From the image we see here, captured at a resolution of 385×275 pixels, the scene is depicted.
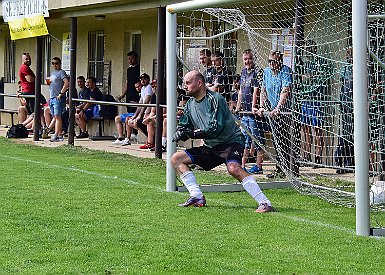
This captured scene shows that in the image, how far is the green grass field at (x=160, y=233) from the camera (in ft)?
24.7

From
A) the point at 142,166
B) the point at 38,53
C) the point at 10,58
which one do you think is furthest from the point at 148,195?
the point at 10,58

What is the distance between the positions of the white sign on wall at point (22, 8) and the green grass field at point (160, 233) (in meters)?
7.87

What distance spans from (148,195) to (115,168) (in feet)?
12.4

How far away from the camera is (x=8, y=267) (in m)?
7.38

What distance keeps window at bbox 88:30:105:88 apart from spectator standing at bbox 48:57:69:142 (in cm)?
202

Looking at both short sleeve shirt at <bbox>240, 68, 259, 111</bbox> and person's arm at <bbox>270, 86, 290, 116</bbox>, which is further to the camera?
short sleeve shirt at <bbox>240, 68, 259, 111</bbox>

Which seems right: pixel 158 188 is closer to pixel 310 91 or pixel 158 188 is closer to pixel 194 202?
pixel 194 202

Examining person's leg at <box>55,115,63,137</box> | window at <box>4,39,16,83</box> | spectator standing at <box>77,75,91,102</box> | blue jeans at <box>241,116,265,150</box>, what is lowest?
person's leg at <box>55,115,63,137</box>

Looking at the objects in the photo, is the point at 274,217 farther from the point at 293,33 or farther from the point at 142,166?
the point at 142,166

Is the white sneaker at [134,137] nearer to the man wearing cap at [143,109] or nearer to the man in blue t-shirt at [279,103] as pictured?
the man wearing cap at [143,109]

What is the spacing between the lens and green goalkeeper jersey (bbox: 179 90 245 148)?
10.9 metres

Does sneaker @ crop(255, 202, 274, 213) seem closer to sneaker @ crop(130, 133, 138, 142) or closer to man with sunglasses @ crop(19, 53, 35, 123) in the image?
sneaker @ crop(130, 133, 138, 142)

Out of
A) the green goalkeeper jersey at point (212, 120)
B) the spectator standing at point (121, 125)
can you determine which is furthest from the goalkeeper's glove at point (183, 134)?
the spectator standing at point (121, 125)

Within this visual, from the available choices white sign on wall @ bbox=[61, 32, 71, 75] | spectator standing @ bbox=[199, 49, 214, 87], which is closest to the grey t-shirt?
white sign on wall @ bbox=[61, 32, 71, 75]
